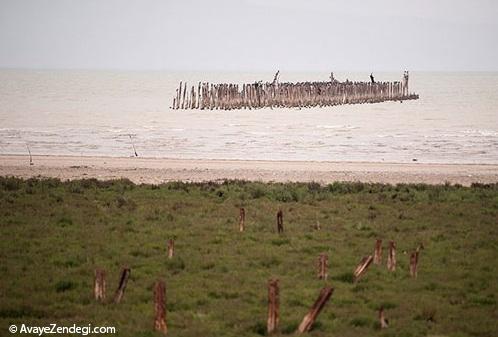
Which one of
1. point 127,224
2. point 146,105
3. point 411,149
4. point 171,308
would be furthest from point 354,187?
point 146,105

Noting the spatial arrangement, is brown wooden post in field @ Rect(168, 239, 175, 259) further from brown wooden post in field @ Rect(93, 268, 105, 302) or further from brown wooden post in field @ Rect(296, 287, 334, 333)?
brown wooden post in field @ Rect(296, 287, 334, 333)

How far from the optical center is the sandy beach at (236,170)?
2525 cm

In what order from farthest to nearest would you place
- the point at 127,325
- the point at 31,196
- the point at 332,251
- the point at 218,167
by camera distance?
the point at 218,167, the point at 31,196, the point at 332,251, the point at 127,325

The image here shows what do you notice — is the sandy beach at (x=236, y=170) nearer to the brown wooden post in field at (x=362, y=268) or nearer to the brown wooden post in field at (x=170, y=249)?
the brown wooden post in field at (x=170, y=249)

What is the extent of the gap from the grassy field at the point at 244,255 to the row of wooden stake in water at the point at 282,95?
47540 mm

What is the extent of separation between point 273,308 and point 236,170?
59.7 feet

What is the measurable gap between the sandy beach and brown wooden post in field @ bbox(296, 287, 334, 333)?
1461 cm

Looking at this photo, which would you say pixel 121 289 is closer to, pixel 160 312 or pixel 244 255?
pixel 160 312

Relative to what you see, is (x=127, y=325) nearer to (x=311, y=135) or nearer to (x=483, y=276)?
(x=483, y=276)

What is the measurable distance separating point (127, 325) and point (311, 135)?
3599cm

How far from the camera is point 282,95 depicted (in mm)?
72625

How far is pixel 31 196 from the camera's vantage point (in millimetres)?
19359

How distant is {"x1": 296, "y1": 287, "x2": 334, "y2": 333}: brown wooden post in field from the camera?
9047 millimetres

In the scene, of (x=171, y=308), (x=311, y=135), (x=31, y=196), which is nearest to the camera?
(x=171, y=308)
